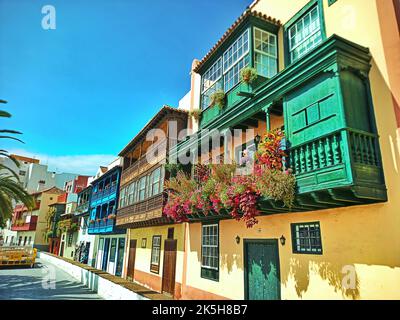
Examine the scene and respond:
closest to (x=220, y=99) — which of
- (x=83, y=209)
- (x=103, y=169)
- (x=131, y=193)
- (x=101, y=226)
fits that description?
(x=131, y=193)

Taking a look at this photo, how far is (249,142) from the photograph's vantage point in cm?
1028

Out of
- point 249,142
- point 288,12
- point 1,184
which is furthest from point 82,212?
point 288,12

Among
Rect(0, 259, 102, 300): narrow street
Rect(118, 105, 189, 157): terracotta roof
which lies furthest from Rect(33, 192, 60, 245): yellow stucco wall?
Rect(118, 105, 189, 157): terracotta roof

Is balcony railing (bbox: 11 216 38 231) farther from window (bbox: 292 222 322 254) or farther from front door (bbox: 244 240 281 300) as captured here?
window (bbox: 292 222 322 254)

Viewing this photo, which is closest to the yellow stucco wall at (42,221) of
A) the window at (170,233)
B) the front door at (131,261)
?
the front door at (131,261)

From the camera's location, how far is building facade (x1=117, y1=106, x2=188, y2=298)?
1412 cm

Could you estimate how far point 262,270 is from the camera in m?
8.73

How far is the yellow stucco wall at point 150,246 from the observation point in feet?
44.6

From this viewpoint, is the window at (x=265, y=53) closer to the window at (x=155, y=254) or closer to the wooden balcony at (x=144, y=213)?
the wooden balcony at (x=144, y=213)

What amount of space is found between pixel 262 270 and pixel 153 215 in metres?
7.02

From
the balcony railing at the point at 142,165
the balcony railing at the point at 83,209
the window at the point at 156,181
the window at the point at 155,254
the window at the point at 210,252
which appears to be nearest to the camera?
the window at the point at 210,252

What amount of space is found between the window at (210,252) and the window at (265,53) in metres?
6.13

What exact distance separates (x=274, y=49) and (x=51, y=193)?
5563cm

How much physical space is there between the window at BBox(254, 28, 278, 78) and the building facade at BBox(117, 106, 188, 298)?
5.82 m
